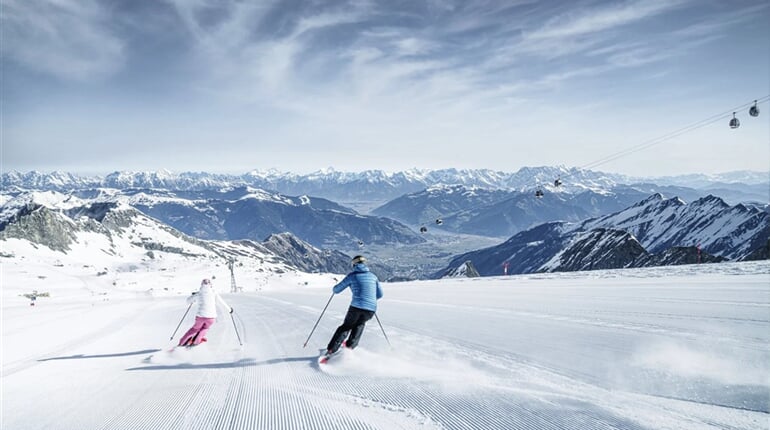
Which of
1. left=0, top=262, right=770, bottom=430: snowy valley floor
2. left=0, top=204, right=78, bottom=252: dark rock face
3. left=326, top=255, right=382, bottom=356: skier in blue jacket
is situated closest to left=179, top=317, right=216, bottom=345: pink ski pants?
left=0, top=262, right=770, bottom=430: snowy valley floor

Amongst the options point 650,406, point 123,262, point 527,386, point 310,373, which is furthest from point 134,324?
→ point 123,262

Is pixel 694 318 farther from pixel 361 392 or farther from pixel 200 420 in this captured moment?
pixel 200 420

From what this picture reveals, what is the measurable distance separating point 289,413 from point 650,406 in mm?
4923

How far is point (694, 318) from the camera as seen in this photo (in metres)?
10.5

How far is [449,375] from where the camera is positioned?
24.2 feet

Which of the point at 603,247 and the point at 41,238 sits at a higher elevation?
the point at 41,238

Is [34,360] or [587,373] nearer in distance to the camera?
[587,373]

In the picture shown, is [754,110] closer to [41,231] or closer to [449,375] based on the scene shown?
[449,375]

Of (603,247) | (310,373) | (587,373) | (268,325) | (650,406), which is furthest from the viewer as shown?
(603,247)

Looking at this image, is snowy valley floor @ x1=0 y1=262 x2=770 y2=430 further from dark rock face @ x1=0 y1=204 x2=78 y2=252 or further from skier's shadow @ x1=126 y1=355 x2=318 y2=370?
dark rock face @ x1=0 y1=204 x2=78 y2=252

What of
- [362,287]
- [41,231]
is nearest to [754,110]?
[362,287]

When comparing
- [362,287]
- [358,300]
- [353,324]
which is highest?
[362,287]

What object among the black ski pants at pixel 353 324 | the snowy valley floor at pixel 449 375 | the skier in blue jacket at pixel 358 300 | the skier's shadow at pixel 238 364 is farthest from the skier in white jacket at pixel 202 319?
the skier in blue jacket at pixel 358 300

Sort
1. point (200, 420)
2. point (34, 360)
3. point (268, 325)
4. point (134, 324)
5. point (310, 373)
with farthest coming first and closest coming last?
point (134, 324)
point (268, 325)
point (34, 360)
point (310, 373)
point (200, 420)
